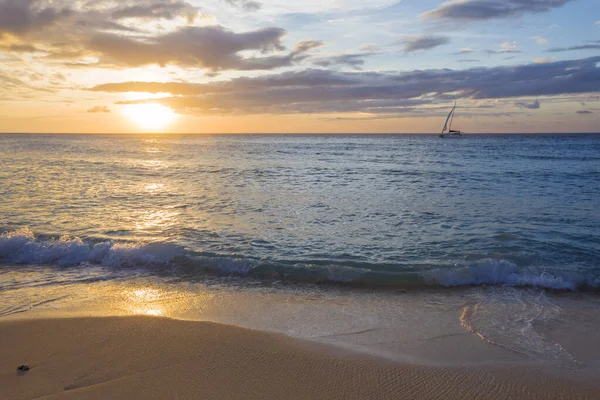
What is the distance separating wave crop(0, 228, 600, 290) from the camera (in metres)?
8.83

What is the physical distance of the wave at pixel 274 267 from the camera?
883 centimetres

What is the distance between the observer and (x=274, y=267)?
9.54 m

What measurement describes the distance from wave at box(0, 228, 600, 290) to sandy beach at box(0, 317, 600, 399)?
345 cm

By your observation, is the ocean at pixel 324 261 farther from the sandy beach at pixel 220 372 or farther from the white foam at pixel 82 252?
the sandy beach at pixel 220 372

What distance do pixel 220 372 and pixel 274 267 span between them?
4692 mm

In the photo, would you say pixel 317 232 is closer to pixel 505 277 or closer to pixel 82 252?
pixel 505 277

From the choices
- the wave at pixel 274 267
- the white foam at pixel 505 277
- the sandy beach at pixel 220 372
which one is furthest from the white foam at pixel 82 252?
the white foam at pixel 505 277

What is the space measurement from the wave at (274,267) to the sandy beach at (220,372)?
3447 mm

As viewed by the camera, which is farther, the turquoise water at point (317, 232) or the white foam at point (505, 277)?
the turquoise water at point (317, 232)

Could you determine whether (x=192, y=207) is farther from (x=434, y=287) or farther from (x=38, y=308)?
(x=434, y=287)

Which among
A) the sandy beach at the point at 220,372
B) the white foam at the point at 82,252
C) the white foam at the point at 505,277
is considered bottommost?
the white foam at the point at 505,277

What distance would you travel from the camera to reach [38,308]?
699cm

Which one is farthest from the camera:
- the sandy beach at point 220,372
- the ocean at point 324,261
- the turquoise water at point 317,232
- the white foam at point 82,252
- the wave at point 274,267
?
the white foam at point 82,252

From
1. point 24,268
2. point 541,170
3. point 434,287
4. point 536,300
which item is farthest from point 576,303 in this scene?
point 541,170
